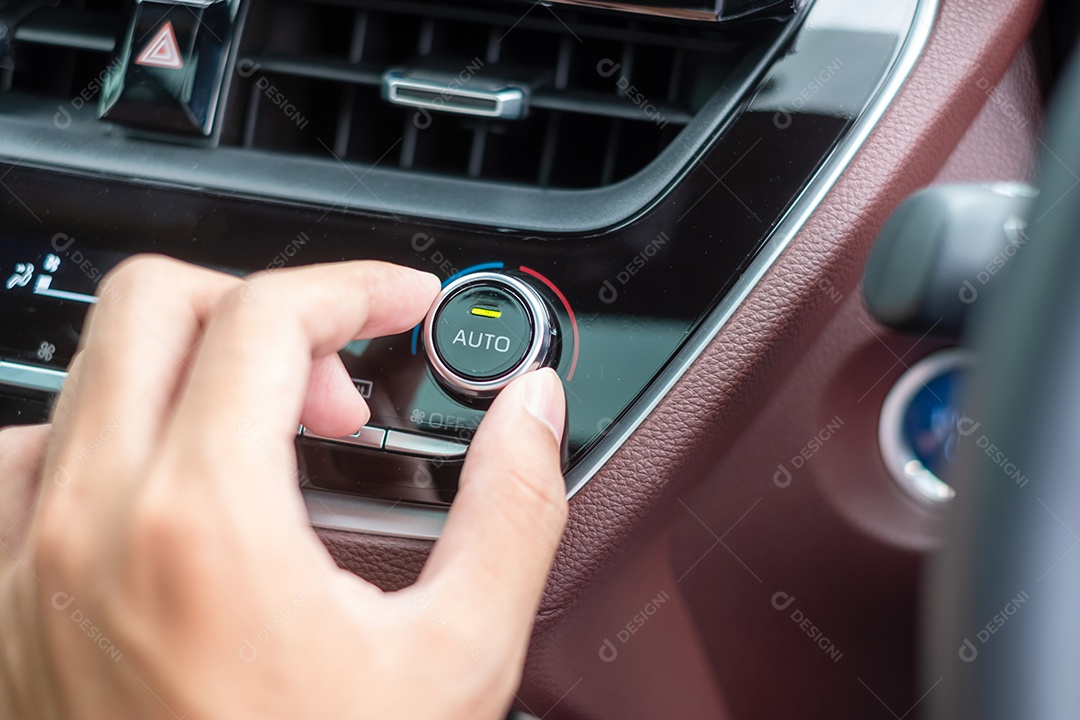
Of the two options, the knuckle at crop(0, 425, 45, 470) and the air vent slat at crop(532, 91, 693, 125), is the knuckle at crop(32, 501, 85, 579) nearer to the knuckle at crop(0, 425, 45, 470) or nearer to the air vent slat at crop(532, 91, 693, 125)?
the knuckle at crop(0, 425, 45, 470)

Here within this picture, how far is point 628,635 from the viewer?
0.93 m

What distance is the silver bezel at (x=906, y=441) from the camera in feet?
3.16

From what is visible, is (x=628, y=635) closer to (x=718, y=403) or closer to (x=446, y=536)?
(x=718, y=403)

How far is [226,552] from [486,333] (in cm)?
37

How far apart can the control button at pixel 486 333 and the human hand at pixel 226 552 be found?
204 mm

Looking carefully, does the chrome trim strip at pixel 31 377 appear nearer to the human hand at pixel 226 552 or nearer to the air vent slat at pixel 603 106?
the human hand at pixel 226 552

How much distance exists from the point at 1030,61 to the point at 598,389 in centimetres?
60

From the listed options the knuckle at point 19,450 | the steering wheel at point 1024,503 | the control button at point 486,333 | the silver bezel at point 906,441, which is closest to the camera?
the steering wheel at point 1024,503

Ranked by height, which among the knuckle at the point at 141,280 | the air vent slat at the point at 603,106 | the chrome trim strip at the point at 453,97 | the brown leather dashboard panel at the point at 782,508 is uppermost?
the air vent slat at the point at 603,106

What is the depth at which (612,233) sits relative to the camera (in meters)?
0.80

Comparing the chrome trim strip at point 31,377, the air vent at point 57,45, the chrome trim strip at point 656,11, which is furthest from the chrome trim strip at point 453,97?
the chrome trim strip at point 31,377

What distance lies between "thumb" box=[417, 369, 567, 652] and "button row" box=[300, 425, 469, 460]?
8.3 inches

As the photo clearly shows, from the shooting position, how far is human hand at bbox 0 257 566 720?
42 centimetres

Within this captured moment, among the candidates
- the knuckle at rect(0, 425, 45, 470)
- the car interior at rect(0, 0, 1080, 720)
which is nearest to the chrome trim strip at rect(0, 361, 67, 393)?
the car interior at rect(0, 0, 1080, 720)
